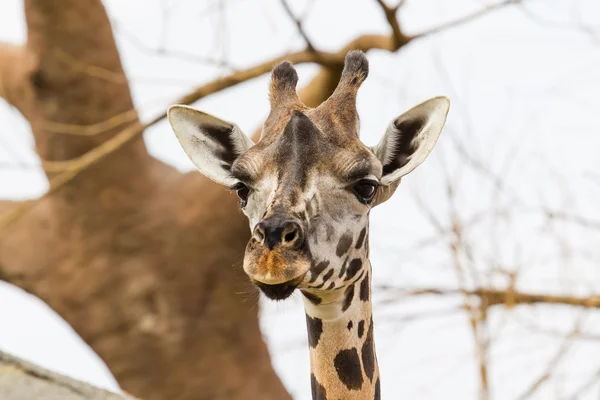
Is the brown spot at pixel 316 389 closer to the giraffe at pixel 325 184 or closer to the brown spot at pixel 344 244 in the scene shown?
the giraffe at pixel 325 184

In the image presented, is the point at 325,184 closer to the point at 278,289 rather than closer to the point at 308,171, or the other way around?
the point at 308,171

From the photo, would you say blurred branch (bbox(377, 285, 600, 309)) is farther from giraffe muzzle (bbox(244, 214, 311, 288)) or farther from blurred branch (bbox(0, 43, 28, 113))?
blurred branch (bbox(0, 43, 28, 113))

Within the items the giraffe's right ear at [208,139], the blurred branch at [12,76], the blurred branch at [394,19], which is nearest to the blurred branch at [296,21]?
the blurred branch at [394,19]

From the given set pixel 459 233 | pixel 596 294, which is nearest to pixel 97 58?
pixel 459 233

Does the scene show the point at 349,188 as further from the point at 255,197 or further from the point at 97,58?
the point at 97,58

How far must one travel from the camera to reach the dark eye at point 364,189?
9.20ft

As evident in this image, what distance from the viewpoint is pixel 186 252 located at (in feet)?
24.9

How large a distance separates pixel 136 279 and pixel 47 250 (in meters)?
0.85

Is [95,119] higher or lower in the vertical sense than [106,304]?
higher

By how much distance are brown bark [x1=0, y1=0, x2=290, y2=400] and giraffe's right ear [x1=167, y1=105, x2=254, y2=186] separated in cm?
411

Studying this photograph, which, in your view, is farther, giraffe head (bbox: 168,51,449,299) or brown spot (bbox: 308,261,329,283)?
brown spot (bbox: 308,261,329,283)

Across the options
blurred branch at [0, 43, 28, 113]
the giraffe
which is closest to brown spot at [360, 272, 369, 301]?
the giraffe

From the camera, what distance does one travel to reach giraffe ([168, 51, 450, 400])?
268cm

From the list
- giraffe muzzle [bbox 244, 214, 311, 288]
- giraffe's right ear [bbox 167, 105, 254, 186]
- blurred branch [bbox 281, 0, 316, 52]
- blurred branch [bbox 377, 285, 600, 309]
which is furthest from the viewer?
blurred branch [bbox 377, 285, 600, 309]
